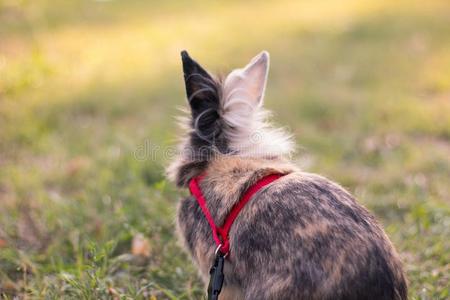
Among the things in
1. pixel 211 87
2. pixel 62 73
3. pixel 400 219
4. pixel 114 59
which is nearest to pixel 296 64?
pixel 114 59

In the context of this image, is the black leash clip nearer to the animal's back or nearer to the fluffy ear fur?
the animal's back

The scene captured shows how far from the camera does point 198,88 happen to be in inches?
101

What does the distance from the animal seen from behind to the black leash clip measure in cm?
5

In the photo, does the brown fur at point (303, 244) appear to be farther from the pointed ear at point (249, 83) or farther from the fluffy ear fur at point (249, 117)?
the pointed ear at point (249, 83)

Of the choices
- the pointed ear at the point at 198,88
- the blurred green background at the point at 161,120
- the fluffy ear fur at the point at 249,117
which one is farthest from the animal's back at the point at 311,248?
the blurred green background at the point at 161,120

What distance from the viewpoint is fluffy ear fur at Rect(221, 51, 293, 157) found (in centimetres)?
265

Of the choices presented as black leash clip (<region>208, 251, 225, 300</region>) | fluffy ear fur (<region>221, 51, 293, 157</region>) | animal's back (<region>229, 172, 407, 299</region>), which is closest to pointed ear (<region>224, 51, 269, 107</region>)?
fluffy ear fur (<region>221, 51, 293, 157</region>)

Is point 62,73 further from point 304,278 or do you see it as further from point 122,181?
point 304,278

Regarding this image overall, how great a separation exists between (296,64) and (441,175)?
3.16 metres

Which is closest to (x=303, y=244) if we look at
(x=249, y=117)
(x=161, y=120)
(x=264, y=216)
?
(x=264, y=216)

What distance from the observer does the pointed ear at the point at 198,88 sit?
2.53m

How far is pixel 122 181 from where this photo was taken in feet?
12.9

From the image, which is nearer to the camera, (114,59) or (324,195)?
(324,195)

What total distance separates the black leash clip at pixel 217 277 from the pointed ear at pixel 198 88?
809 mm
